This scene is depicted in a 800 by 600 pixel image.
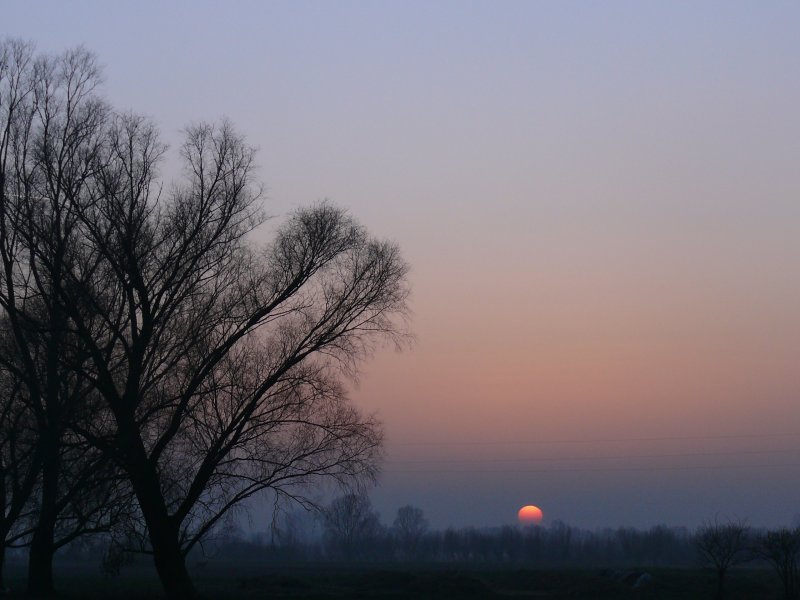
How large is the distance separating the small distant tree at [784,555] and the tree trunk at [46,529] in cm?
2466

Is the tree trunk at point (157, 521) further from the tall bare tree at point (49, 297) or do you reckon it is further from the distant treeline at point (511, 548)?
the distant treeline at point (511, 548)

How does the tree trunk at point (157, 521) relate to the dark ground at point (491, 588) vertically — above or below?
above

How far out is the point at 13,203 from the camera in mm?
21156

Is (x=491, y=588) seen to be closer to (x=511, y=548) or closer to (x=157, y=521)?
(x=157, y=521)

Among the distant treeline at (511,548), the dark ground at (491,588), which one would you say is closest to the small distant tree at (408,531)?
the distant treeline at (511,548)

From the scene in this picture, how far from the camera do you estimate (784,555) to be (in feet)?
106

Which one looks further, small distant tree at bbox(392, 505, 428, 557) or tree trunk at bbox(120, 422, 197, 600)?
small distant tree at bbox(392, 505, 428, 557)

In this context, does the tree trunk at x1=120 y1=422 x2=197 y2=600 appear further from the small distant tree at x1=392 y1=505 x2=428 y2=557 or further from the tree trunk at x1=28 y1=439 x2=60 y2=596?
the small distant tree at x1=392 y1=505 x2=428 y2=557

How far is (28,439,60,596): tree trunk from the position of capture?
19016 mm

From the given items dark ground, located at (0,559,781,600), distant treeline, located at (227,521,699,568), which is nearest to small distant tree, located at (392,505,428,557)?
distant treeline, located at (227,521,699,568)

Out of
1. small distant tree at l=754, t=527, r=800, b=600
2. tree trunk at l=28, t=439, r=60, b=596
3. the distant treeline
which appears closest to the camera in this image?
tree trunk at l=28, t=439, r=60, b=596

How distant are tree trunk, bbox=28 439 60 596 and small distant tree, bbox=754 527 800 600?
24.7 metres

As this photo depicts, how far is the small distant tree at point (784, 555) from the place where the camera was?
3197 centimetres

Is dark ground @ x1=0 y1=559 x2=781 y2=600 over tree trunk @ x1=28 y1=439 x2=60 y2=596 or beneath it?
beneath
